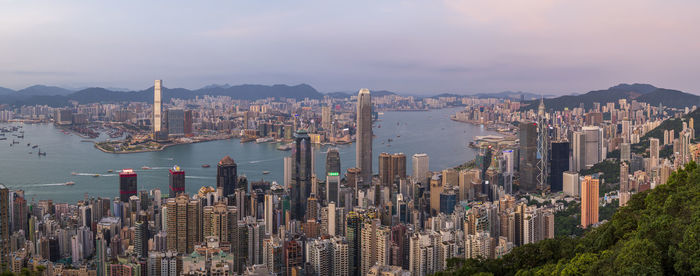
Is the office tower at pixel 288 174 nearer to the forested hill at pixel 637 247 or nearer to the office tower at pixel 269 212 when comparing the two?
the office tower at pixel 269 212

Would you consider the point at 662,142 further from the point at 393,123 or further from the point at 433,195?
the point at 393,123

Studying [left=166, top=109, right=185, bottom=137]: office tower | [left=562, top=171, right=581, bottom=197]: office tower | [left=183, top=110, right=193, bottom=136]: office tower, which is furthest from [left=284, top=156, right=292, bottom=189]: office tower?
[left=183, top=110, right=193, bottom=136]: office tower

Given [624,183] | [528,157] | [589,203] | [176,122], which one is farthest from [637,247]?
[176,122]

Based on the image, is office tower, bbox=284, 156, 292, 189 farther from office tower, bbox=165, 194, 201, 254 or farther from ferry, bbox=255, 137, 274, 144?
ferry, bbox=255, 137, 274, 144

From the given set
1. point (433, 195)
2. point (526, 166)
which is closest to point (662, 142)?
point (526, 166)

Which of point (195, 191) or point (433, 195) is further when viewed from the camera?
point (195, 191)

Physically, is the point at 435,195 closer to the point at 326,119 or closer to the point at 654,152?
the point at 654,152

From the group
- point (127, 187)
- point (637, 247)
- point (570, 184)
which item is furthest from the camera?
Result: point (570, 184)
